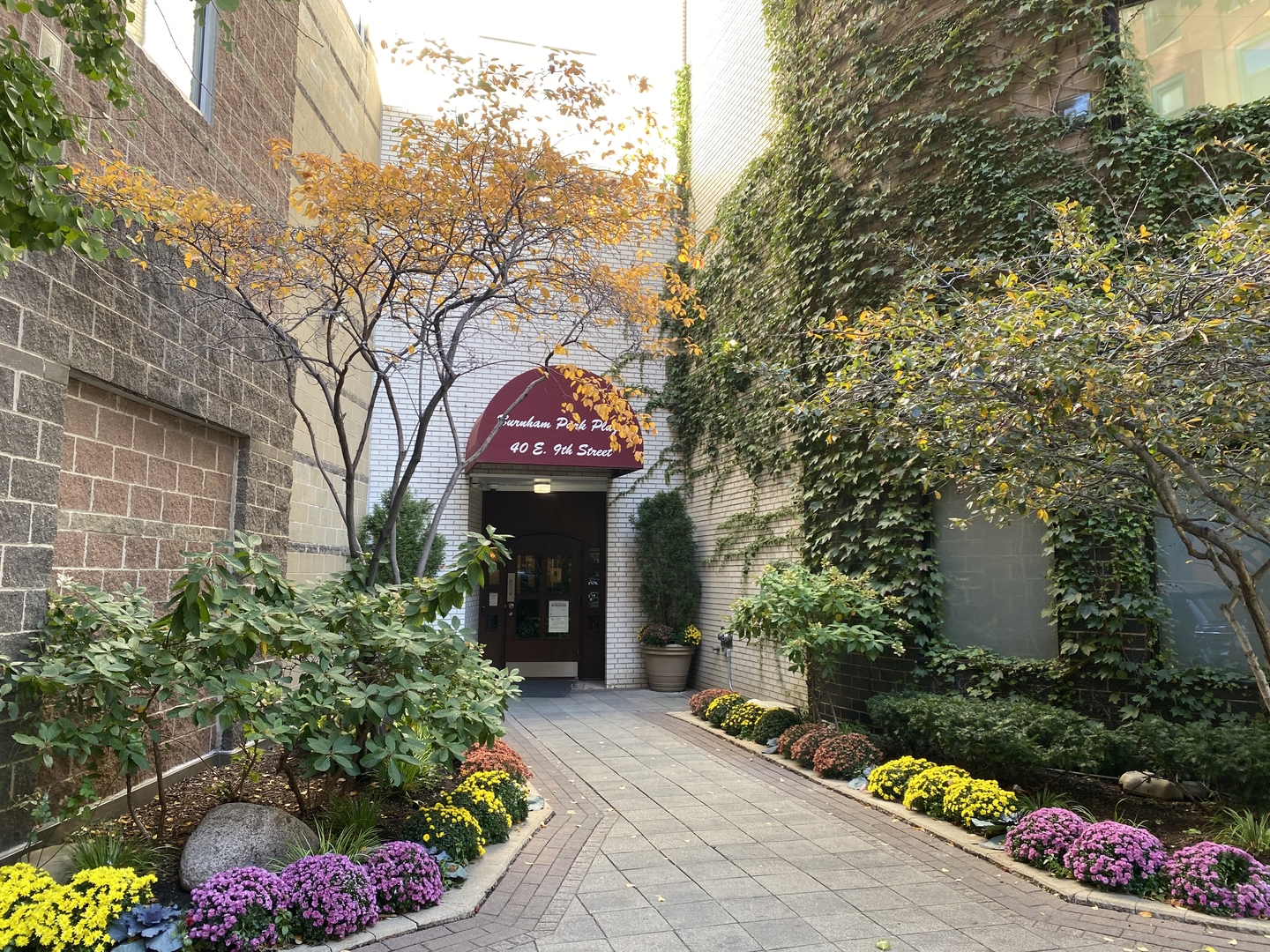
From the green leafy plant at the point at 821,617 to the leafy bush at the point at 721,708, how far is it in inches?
63.7

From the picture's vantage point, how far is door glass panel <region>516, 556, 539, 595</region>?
49.0ft

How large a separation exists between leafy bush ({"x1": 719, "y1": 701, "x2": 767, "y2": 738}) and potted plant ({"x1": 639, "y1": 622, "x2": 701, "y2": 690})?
11.1 ft

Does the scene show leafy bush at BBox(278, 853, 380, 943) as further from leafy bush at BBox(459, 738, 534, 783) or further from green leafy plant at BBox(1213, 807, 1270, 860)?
green leafy plant at BBox(1213, 807, 1270, 860)

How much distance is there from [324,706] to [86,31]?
3316mm

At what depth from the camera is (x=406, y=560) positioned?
1201 cm

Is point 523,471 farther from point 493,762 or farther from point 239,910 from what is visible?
point 239,910

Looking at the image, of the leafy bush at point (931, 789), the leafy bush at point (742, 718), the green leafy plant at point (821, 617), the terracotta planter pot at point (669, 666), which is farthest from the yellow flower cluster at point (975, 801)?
A: the terracotta planter pot at point (669, 666)

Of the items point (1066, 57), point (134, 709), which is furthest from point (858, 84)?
point (134, 709)

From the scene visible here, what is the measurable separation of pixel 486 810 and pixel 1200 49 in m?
8.67

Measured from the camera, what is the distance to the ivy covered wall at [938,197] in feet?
23.9

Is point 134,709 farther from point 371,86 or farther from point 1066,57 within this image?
point 371,86

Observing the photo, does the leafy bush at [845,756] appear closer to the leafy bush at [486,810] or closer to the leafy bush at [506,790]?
the leafy bush at [506,790]

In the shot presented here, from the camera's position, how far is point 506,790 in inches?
241

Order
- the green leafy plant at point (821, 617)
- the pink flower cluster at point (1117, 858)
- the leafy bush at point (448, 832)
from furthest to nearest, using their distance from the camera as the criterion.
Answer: the green leafy plant at point (821, 617), the leafy bush at point (448, 832), the pink flower cluster at point (1117, 858)
